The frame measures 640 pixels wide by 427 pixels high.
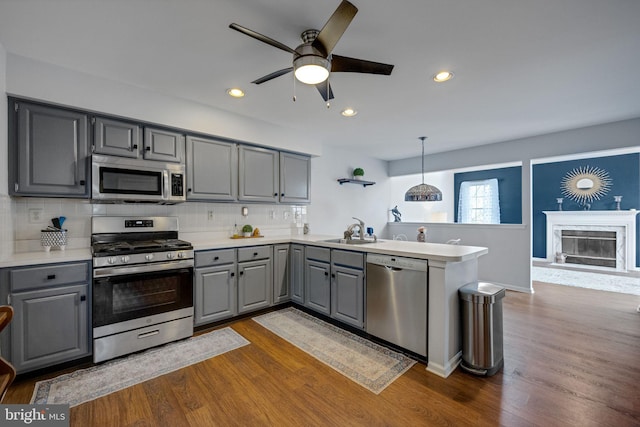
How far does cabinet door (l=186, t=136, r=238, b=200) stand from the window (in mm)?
7050

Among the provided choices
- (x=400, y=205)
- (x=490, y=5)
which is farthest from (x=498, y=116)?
(x=400, y=205)

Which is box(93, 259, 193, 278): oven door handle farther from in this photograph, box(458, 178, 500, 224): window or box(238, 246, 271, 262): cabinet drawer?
box(458, 178, 500, 224): window

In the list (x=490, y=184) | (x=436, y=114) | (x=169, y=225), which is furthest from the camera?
(x=490, y=184)

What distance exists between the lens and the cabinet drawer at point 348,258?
2825 millimetres

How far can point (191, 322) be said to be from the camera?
2.85m

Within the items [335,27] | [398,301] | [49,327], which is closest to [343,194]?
[398,301]

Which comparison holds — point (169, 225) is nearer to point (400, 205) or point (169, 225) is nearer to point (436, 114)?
point (436, 114)

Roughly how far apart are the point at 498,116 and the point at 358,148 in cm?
233

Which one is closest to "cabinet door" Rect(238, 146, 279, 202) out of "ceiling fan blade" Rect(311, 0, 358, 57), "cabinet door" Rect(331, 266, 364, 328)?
"cabinet door" Rect(331, 266, 364, 328)

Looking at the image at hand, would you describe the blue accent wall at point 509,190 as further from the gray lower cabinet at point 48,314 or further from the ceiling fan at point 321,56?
the gray lower cabinet at point 48,314

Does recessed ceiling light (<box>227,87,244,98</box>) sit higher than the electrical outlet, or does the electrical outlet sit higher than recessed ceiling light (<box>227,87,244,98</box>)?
recessed ceiling light (<box>227,87,244,98</box>)

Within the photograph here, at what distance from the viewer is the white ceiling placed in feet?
5.73

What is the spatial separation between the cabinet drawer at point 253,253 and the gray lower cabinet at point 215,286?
0.27 ft

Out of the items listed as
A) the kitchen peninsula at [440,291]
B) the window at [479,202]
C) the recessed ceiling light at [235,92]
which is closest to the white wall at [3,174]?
A: the kitchen peninsula at [440,291]
